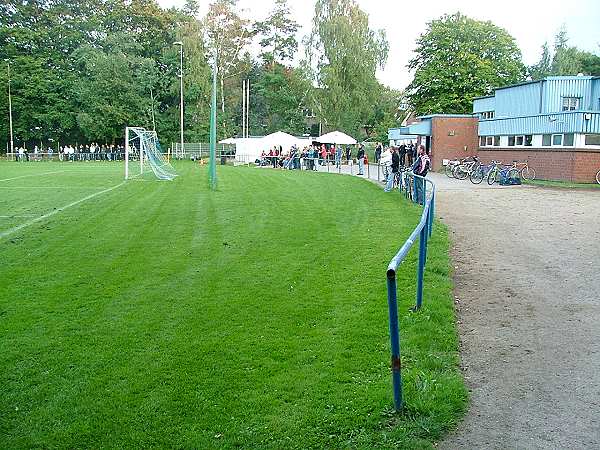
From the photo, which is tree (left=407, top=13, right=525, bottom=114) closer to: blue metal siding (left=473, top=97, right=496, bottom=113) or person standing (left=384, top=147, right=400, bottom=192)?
blue metal siding (left=473, top=97, right=496, bottom=113)

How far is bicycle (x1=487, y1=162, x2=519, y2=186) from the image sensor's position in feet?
94.6

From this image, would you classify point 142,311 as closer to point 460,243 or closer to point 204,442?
point 204,442

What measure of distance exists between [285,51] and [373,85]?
17519 mm

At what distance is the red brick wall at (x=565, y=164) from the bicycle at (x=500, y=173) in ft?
8.06

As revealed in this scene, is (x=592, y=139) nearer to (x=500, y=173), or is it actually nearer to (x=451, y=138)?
(x=500, y=173)

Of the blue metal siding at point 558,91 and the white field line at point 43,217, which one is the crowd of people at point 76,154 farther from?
the white field line at point 43,217

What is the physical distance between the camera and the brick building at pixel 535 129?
1155 inches

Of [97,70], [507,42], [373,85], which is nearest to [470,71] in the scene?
[507,42]

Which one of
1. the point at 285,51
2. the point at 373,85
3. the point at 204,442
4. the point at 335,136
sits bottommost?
the point at 204,442

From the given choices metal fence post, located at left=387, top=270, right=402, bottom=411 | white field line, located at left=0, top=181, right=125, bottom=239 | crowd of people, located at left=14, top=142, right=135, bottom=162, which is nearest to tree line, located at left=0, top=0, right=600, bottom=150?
crowd of people, located at left=14, top=142, right=135, bottom=162

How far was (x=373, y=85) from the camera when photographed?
2498 inches

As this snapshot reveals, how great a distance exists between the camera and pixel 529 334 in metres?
6.14

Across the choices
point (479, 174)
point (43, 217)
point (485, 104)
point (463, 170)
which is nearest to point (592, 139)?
point (479, 174)

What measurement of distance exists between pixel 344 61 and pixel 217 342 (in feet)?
193
